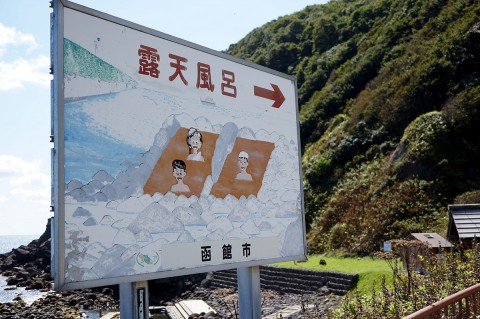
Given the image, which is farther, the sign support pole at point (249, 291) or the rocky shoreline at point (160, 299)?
the rocky shoreline at point (160, 299)

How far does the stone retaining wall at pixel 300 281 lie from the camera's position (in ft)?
65.1

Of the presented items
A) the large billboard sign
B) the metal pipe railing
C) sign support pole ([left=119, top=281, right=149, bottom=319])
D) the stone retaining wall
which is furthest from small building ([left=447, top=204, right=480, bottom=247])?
sign support pole ([left=119, top=281, right=149, bottom=319])

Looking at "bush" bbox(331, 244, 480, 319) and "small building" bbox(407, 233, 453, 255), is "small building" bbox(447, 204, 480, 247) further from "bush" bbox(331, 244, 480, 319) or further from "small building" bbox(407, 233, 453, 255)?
"bush" bbox(331, 244, 480, 319)

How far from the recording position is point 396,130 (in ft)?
105

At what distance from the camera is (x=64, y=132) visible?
5121mm

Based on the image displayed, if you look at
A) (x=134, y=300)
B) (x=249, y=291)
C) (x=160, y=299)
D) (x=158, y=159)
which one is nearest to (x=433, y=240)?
(x=249, y=291)

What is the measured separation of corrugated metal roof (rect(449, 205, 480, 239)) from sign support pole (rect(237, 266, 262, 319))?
9.82m

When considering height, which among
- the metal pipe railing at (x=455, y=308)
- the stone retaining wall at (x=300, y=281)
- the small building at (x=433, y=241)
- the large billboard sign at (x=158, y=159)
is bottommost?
the stone retaining wall at (x=300, y=281)

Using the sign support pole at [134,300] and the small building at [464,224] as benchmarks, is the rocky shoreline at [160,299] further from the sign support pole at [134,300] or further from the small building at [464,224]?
the sign support pole at [134,300]

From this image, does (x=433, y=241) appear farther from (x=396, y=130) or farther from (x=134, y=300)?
(x=396, y=130)

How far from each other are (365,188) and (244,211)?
79.7 feet

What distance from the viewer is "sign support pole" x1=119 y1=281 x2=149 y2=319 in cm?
571

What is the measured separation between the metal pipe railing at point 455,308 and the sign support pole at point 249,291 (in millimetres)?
3247

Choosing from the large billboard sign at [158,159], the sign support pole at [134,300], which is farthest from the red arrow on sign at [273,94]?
the sign support pole at [134,300]
